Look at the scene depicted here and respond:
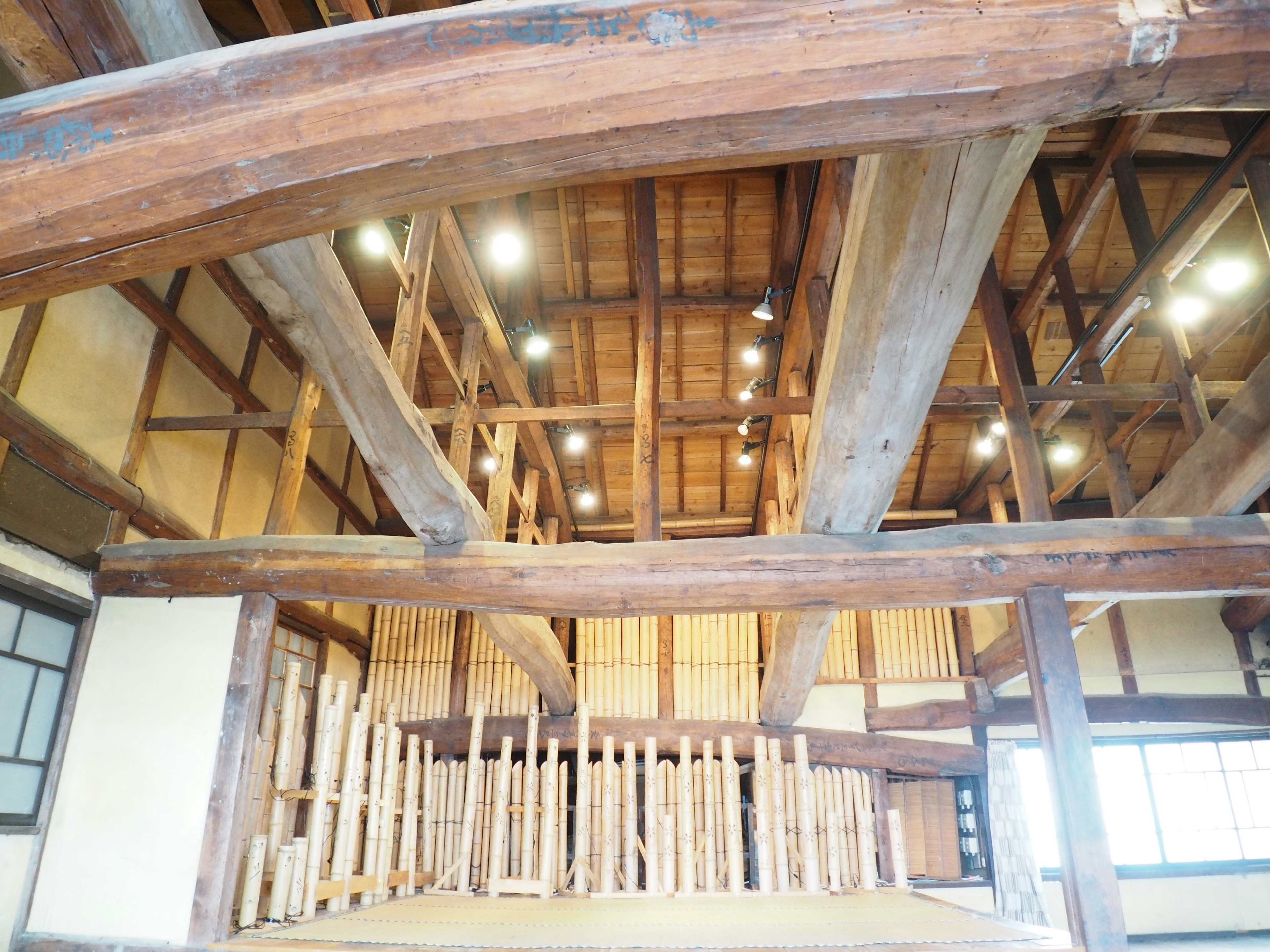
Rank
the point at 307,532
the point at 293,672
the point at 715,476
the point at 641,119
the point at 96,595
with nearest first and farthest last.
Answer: the point at 641,119, the point at 96,595, the point at 293,672, the point at 307,532, the point at 715,476

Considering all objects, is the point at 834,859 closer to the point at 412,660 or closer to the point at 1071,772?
the point at 1071,772

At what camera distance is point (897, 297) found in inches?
112

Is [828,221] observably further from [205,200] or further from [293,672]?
[205,200]

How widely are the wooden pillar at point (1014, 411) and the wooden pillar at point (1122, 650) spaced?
516 cm

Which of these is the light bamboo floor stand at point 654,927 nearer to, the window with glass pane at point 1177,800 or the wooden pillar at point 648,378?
the wooden pillar at point 648,378

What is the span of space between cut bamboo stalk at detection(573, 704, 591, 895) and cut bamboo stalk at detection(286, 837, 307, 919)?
2.83 m

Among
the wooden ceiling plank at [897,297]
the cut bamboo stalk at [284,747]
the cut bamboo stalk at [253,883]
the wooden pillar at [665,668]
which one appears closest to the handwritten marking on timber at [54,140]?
the wooden ceiling plank at [897,297]

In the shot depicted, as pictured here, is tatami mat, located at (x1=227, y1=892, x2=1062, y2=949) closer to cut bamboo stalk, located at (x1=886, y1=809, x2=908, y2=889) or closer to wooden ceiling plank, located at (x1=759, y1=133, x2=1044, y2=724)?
cut bamboo stalk, located at (x1=886, y1=809, x2=908, y2=889)

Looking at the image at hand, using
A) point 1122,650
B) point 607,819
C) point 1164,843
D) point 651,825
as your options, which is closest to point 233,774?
point 607,819

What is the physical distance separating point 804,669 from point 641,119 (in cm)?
660

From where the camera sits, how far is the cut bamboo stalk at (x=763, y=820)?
8250 millimetres

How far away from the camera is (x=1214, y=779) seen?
10.4m

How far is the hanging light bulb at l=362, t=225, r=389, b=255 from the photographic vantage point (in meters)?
5.20

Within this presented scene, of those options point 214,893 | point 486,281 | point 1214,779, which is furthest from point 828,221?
point 1214,779
